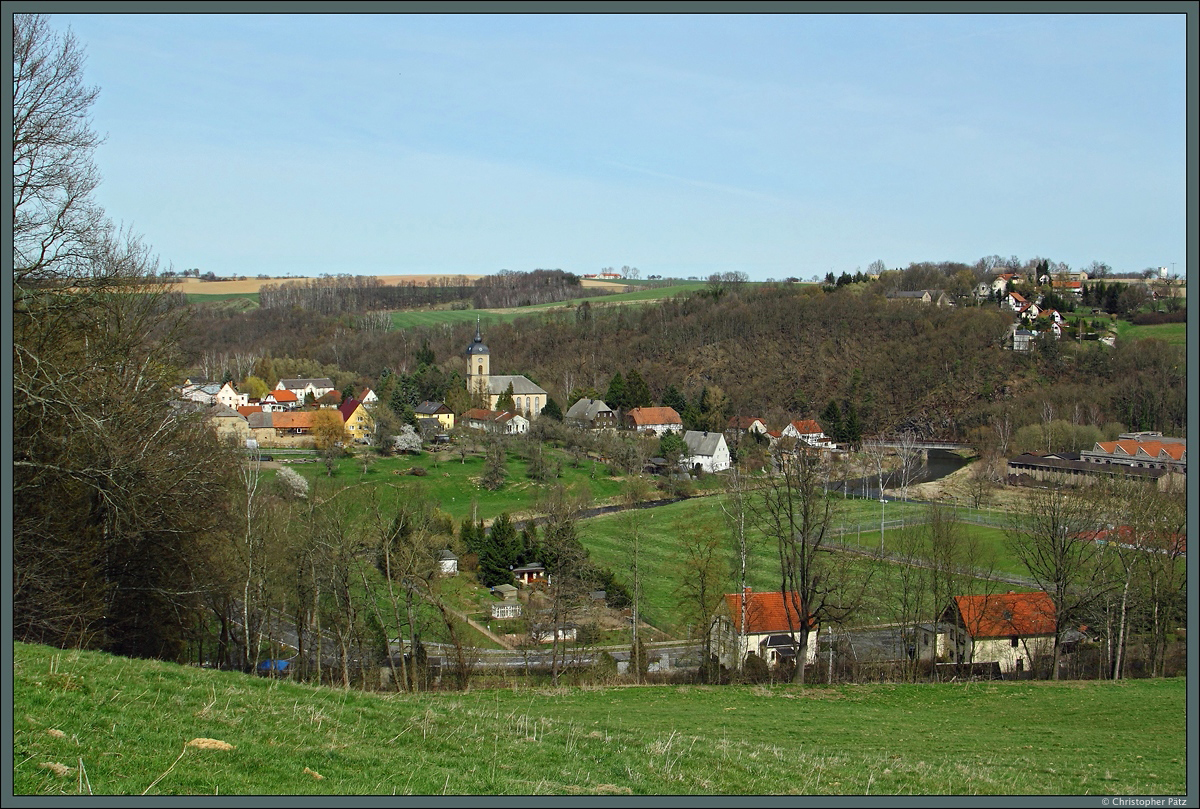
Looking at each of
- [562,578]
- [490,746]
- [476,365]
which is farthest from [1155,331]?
[490,746]

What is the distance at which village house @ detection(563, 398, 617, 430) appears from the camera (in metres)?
68.9

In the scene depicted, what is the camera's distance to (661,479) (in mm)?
55812

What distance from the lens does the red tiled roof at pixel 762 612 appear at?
A: 74.3ft

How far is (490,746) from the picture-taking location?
303 inches

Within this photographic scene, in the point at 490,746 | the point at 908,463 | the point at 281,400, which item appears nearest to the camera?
the point at 490,746

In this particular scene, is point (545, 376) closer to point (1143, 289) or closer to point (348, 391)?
point (348, 391)

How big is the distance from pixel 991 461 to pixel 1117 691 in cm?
4432

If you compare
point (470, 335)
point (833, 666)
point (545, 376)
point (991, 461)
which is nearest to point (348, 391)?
point (545, 376)

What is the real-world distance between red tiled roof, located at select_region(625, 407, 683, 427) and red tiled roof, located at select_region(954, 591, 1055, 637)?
4969 cm

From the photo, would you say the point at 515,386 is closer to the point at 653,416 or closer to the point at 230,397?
the point at 653,416

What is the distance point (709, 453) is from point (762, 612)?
127 ft

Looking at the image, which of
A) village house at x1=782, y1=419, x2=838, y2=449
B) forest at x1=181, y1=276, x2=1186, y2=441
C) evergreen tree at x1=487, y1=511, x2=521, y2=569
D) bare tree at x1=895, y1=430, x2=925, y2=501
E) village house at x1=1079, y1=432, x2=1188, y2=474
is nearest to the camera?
evergreen tree at x1=487, y1=511, x2=521, y2=569

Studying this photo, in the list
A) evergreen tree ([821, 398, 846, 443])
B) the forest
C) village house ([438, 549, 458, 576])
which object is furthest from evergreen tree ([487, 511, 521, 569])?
evergreen tree ([821, 398, 846, 443])

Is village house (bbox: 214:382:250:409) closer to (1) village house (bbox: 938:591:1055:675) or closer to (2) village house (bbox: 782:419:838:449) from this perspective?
(2) village house (bbox: 782:419:838:449)
